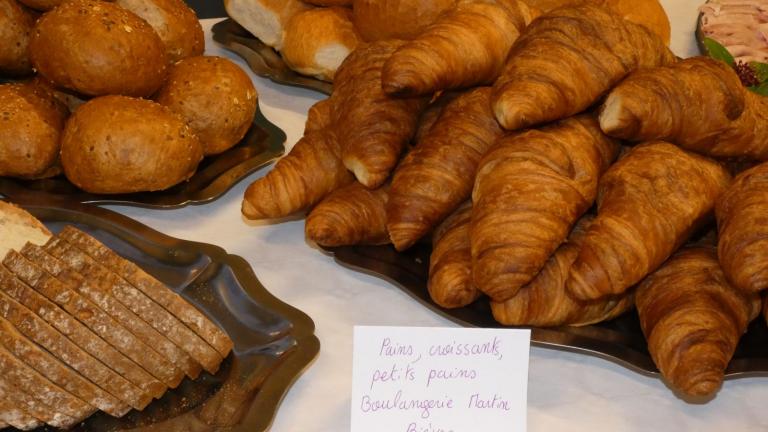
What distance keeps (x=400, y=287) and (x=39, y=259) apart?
0.59 m

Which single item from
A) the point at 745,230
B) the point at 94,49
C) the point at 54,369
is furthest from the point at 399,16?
the point at 54,369

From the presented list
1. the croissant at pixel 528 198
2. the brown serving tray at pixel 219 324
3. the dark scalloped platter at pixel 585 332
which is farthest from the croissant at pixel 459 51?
the brown serving tray at pixel 219 324

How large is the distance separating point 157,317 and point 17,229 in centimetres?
34

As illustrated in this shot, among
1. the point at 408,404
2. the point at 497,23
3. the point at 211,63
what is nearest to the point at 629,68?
the point at 497,23

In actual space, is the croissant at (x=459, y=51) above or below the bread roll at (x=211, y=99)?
above

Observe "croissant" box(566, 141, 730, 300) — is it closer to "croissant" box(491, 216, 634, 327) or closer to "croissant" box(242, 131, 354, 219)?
"croissant" box(491, 216, 634, 327)

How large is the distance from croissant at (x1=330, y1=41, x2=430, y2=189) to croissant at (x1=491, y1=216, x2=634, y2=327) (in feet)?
1.11

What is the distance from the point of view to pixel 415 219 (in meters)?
1.53

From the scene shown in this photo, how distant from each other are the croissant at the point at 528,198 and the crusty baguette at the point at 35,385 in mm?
619

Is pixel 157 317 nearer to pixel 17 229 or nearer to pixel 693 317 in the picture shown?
pixel 17 229

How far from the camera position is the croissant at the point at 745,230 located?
1.25m

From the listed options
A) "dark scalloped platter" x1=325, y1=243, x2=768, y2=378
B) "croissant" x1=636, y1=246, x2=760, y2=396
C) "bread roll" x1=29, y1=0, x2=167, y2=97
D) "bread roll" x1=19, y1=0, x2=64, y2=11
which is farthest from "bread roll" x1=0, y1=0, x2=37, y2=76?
"croissant" x1=636, y1=246, x2=760, y2=396

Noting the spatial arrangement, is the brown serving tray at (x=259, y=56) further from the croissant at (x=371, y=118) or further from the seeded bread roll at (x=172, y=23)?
the croissant at (x=371, y=118)

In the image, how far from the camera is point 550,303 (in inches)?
54.9
